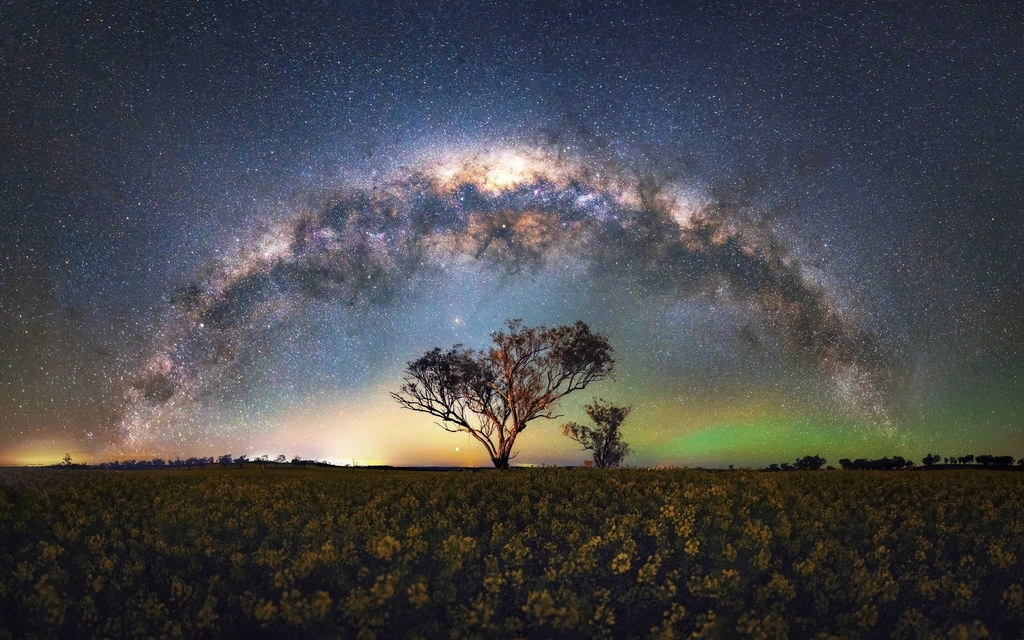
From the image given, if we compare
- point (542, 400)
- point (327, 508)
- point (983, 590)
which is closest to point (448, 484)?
point (327, 508)

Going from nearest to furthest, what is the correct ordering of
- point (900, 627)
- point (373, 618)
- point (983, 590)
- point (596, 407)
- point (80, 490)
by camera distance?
point (373, 618) → point (900, 627) → point (983, 590) → point (80, 490) → point (596, 407)

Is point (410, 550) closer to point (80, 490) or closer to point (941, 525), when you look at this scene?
point (941, 525)

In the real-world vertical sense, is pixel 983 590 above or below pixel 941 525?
below

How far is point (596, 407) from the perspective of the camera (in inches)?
3366

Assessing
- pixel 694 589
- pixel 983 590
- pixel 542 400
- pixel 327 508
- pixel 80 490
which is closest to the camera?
pixel 694 589

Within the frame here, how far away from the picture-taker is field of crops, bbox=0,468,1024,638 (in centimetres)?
923

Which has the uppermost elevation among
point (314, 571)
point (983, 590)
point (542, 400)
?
point (542, 400)

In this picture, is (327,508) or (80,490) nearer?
(327,508)

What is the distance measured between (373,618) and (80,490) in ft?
59.1

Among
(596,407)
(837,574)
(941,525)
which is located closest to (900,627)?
(837,574)

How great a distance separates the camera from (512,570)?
37.0ft

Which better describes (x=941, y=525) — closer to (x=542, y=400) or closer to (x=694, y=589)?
(x=694, y=589)

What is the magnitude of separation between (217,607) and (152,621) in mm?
1141

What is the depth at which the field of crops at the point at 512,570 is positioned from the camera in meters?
9.23
